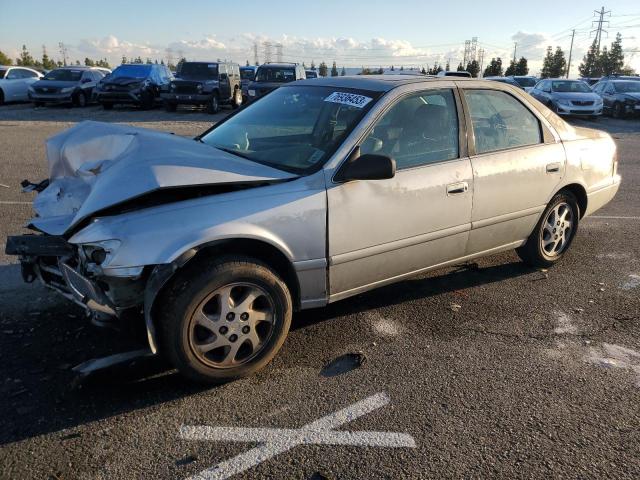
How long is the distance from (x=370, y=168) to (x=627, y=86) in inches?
970

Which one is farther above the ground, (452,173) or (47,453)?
(452,173)

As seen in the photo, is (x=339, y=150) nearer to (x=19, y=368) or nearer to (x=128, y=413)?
(x=128, y=413)

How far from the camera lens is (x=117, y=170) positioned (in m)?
3.08

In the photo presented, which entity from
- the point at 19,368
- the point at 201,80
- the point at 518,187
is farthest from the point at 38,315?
the point at 201,80

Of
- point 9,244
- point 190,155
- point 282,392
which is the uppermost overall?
point 190,155

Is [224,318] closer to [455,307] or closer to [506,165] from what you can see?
[455,307]

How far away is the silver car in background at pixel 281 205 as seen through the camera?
2.84m

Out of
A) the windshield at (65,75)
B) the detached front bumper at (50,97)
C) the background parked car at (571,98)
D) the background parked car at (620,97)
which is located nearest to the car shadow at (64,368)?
the detached front bumper at (50,97)

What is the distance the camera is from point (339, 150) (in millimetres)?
3373

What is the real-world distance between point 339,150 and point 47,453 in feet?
7.34

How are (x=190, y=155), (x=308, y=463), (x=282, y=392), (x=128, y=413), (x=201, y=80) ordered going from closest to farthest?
(x=308, y=463), (x=128, y=413), (x=282, y=392), (x=190, y=155), (x=201, y=80)

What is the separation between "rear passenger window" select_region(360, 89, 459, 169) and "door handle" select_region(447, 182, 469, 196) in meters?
0.20

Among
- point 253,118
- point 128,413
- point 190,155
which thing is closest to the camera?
point 128,413

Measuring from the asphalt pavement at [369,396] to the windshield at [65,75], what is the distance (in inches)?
769
